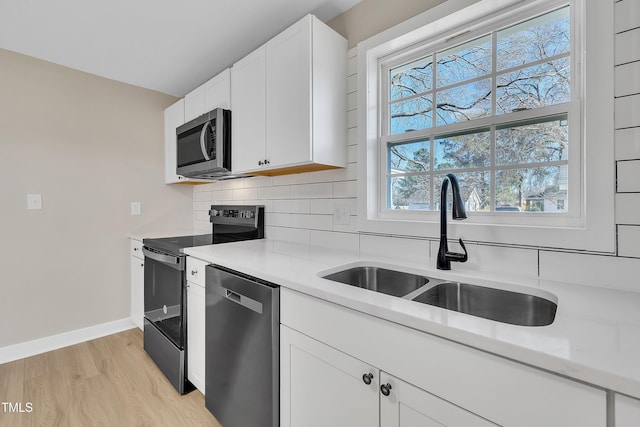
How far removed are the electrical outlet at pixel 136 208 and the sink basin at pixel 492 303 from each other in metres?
2.81

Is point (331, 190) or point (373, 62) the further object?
point (331, 190)

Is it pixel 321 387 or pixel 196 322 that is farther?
pixel 196 322

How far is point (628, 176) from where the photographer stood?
93 centimetres

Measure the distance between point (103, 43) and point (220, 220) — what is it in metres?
1.54

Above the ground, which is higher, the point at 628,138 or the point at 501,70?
the point at 501,70

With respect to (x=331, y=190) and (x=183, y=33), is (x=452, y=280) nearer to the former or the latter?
(x=331, y=190)

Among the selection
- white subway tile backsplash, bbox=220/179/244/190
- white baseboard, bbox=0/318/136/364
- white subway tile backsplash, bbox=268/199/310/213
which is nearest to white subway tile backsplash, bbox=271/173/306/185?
white subway tile backsplash, bbox=268/199/310/213

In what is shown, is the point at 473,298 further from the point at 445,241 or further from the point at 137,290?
the point at 137,290

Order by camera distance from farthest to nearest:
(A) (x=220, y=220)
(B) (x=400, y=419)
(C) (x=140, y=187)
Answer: (C) (x=140, y=187)
(A) (x=220, y=220)
(B) (x=400, y=419)

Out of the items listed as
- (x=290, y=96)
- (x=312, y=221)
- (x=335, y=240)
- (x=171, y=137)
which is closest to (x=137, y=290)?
(x=171, y=137)

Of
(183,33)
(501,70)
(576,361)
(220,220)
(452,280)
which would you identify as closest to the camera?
(576,361)

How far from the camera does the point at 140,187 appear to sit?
9.23 ft

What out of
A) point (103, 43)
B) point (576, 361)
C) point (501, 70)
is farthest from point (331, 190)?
point (103, 43)

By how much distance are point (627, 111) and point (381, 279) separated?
1.07 m
